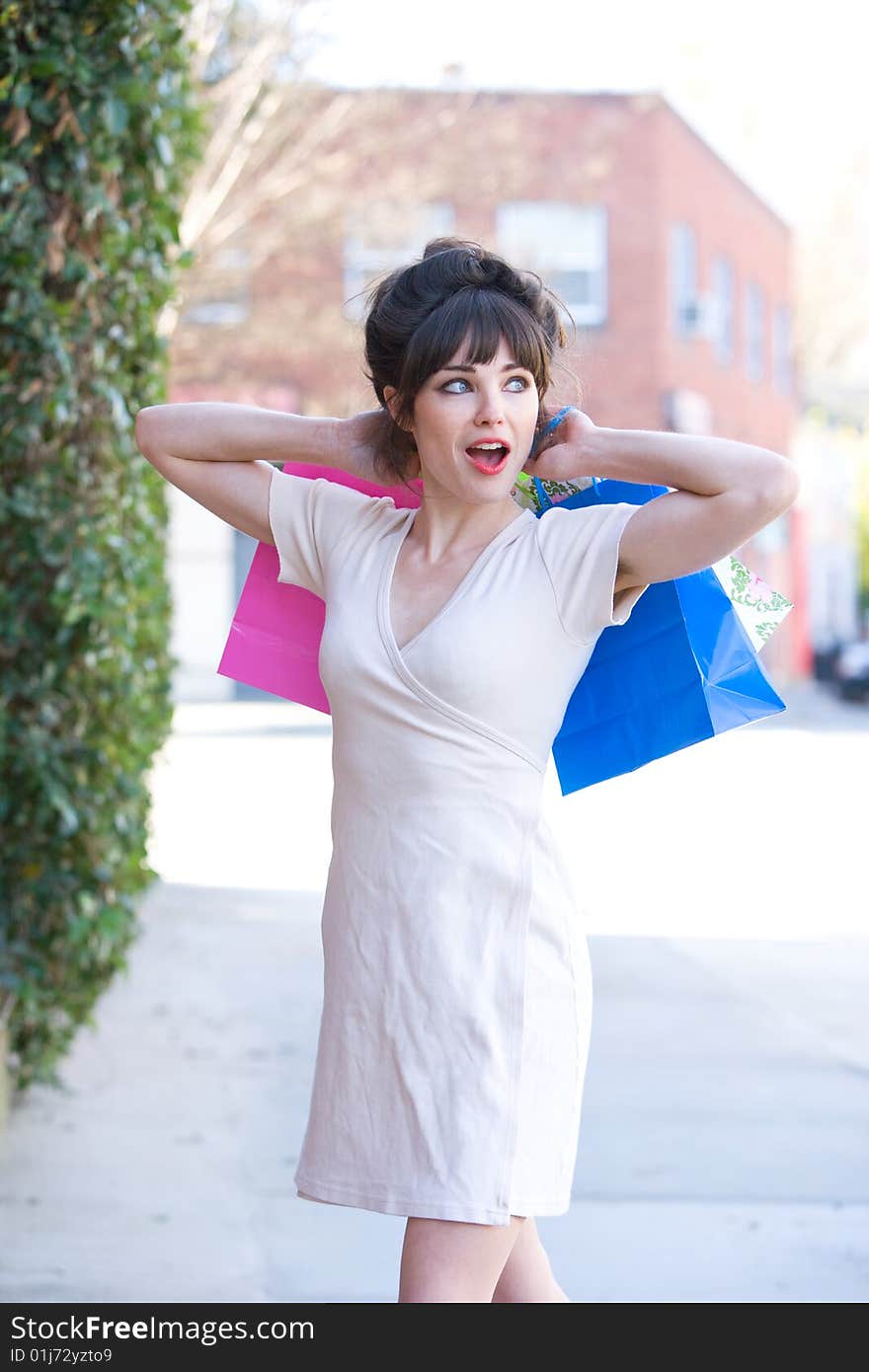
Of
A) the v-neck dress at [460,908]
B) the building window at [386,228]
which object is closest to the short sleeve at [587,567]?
the v-neck dress at [460,908]

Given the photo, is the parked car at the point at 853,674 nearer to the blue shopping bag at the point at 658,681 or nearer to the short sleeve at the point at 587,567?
the blue shopping bag at the point at 658,681

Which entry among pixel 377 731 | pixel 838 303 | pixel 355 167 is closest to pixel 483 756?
pixel 377 731

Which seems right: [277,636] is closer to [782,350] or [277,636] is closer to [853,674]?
[853,674]

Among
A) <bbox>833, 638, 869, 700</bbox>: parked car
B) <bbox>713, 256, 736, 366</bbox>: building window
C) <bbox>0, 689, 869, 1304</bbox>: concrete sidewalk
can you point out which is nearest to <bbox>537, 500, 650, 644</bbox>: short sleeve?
<bbox>0, 689, 869, 1304</bbox>: concrete sidewalk

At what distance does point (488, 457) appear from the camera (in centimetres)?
243

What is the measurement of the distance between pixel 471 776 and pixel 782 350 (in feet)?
113

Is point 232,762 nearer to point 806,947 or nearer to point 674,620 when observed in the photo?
point 806,947

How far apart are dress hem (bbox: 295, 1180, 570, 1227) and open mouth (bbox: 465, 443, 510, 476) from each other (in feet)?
3.36

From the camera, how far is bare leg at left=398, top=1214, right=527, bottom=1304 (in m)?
2.29

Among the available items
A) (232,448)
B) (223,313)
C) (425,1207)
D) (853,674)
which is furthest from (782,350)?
(425,1207)

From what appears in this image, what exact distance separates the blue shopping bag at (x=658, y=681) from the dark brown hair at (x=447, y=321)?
26 centimetres

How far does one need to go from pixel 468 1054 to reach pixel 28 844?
270 centimetres

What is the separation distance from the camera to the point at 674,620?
263cm
